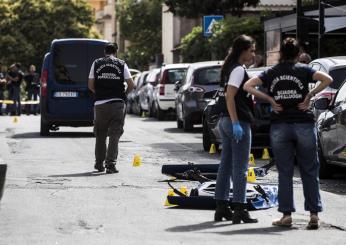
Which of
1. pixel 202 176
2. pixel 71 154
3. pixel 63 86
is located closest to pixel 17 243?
pixel 202 176

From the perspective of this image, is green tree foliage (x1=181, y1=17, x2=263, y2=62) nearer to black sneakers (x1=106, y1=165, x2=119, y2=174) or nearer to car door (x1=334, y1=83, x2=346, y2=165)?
black sneakers (x1=106, y1=165, x2=119, y2=174)

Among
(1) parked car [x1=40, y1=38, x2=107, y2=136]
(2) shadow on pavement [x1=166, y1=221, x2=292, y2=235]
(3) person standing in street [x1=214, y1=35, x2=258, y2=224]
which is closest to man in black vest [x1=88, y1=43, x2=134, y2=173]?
(3) person standing in street [x1=214, y1=35, x2=258, y2=224]

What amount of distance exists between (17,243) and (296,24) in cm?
2135

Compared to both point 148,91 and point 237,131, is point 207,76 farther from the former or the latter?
point 237,131

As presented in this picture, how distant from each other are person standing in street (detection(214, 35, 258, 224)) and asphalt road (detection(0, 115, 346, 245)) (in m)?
0.24

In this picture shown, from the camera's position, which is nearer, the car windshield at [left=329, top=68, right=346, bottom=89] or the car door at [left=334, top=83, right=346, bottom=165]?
the car door at [left=334, top=83, right=346, bottom=165]

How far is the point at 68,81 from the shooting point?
26.0 metres

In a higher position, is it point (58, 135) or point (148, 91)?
point (148, 91)

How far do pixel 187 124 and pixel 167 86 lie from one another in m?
A: 6.91

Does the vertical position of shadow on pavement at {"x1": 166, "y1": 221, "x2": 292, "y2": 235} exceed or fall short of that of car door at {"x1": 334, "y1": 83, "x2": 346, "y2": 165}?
it falls short

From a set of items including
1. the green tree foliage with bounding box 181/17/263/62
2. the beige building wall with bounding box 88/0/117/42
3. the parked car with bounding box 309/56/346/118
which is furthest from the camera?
the beige building wall with bounding box 88/0/117/42

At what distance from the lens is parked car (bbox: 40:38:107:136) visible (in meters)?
25.8

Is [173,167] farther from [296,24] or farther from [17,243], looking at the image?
[296,24]

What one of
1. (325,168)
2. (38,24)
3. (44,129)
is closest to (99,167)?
(325,168)
